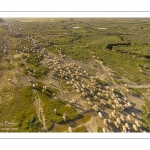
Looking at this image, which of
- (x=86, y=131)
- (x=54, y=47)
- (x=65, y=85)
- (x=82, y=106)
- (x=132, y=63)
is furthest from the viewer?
(x=54, y=47)

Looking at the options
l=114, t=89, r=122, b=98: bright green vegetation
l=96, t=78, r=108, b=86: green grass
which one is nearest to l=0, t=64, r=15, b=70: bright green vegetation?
l=96, t=78, r=108, b=86: green grass

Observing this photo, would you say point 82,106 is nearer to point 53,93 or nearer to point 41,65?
point 53,93

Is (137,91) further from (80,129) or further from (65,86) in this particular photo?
(80,129)

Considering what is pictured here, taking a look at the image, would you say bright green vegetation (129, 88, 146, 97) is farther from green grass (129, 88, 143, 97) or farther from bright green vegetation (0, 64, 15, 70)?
bright green vegetation (0, 64, 15, 70)

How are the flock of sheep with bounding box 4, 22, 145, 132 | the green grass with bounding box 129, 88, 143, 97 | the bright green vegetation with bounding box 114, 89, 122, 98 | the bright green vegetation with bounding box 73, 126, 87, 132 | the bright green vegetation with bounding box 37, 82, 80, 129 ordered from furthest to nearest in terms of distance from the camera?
the green grass with bounding box 129, 88, 143, 97
the bright green vegetation with bounding box 114, 89, 122, 98
the bright green vegetation with bounding box 37, 82, 80, 129
the flock of sheep with bounding box 4, 22, 145, 132
the bright green vegetation with bounding box 73, 126, 87, 132

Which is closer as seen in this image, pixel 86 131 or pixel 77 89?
pixel 86 131

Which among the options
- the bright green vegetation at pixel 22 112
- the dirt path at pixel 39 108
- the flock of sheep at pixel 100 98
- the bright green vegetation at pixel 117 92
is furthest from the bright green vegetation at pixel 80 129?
the bright green vegetation at pixel 117 92

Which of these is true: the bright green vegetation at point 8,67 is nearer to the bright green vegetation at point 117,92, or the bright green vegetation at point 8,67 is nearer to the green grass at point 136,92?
the bright green vegetation at point 117,92
